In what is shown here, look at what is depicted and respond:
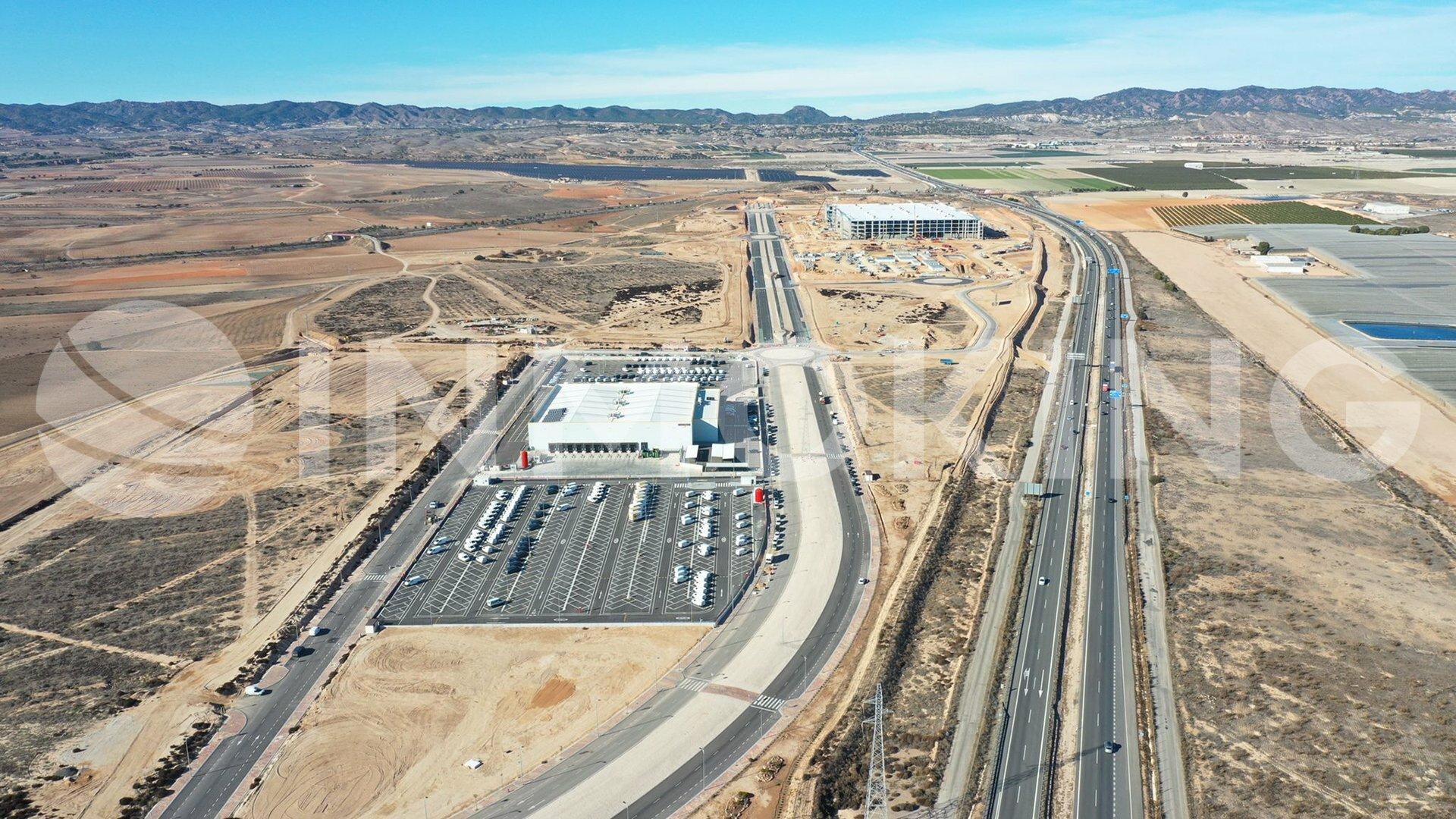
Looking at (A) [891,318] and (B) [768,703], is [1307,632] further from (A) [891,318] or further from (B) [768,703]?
(A) [891,318]

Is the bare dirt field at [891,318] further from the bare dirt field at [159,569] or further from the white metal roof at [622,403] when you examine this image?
the bare dirt field at [159,569]

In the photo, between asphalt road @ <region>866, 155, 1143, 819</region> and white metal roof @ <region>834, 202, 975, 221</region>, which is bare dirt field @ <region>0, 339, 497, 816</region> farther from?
white metal roof @ <region>834, 202, 975, 221</region>

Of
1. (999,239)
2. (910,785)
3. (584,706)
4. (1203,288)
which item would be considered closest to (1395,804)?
(910,785)

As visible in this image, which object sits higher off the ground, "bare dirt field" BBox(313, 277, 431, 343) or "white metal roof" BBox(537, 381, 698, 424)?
"bare dirt field" BBox(313, 277, 431, 343)

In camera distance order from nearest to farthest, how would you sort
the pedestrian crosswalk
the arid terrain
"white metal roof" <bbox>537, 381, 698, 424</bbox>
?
the arid terrain
the pedestrian crosswalk
"white metal roof" <bbox>537, 381, 698, 424</bbox>

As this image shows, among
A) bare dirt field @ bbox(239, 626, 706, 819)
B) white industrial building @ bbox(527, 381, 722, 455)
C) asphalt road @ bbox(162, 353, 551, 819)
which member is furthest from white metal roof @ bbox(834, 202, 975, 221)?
bare dirt field @ bbox(239, 626, 706, 819)

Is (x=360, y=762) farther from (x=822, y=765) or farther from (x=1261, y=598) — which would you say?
(x=1261, y=598)

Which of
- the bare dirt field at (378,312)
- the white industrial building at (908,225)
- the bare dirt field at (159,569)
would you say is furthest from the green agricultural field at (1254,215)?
the bare dirt field at (159,569)
